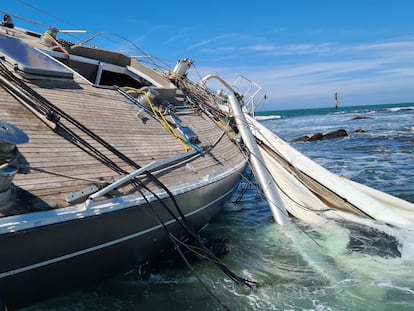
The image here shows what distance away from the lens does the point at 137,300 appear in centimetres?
624

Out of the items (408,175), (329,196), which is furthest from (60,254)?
(408,175)

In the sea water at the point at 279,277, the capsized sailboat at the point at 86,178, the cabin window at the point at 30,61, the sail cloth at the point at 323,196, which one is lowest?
the sea water at the point at 279,277

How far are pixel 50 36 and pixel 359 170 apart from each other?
14.6m

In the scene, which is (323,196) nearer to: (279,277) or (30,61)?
(279,277)

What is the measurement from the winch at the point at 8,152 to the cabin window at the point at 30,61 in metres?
3.88

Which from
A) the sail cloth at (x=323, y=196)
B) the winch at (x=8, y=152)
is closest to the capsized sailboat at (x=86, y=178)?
the winch at (x=8, y=152)

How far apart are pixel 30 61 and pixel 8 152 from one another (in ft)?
14.7

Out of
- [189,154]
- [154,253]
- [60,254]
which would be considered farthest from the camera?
[189,154]

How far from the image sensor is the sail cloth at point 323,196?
993cm

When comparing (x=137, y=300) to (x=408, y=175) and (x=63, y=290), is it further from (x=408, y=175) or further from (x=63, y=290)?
(x=408, y=175)

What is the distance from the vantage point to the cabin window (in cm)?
749

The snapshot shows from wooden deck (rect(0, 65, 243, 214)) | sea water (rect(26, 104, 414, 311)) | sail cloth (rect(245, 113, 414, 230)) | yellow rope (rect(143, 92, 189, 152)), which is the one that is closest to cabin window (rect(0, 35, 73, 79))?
wooden deck (rect(0, 65, 243, 214))

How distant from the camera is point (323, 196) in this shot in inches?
437

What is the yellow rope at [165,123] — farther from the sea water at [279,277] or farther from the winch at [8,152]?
the winch at [8,152]
